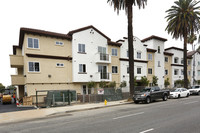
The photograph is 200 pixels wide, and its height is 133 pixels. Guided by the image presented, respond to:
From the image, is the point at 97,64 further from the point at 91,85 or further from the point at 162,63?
the point at 162,63

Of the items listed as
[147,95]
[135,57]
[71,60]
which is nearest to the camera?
[147,95]

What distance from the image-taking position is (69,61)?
21156mm

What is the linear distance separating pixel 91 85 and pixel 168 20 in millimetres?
20781

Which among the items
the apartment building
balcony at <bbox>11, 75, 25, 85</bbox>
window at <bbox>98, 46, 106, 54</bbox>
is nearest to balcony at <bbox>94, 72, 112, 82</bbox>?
the apartment building

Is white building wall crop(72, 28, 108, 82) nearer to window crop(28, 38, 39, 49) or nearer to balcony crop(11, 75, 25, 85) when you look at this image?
window crop(28, 38, 39, 49)

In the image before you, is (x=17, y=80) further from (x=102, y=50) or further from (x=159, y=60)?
(x=159, y=60)

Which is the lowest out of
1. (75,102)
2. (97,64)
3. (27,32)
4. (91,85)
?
(75,102)

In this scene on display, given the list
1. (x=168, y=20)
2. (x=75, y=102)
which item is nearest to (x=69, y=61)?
(x=75, y=102)

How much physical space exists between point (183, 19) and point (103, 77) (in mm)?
19192

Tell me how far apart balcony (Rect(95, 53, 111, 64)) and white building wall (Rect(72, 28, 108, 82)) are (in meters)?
0.59

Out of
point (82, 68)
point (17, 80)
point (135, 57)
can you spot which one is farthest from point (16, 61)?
point (135, 57)

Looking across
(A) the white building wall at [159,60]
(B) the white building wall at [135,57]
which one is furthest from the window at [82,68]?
(A) the white building wall at [159,60]

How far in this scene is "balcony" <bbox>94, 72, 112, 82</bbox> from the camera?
74.0ft

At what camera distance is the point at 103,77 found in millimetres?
23172
